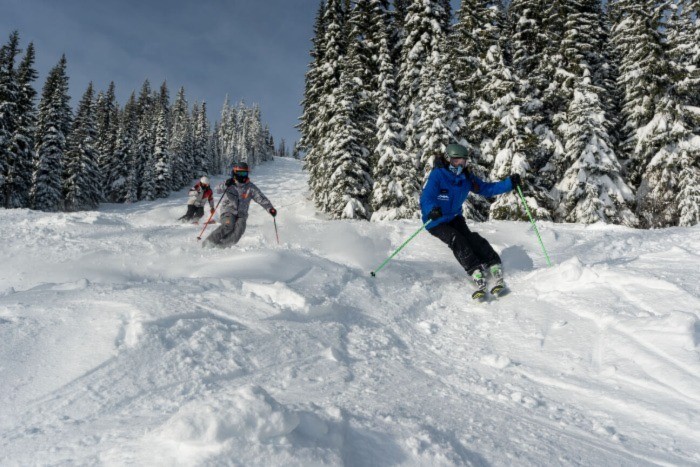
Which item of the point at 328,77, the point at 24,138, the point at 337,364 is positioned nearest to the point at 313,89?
the point at 328,77

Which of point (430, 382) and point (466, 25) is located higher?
point (466, 25)

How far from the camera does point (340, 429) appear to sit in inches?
83.7

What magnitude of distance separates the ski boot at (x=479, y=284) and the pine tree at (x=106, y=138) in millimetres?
52805

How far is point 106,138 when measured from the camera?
54531 millimetres

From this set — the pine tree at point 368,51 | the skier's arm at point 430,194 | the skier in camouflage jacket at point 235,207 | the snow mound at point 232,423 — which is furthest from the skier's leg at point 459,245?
the pine tree at point 368,51

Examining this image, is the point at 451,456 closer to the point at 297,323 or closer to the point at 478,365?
the point at 478,365

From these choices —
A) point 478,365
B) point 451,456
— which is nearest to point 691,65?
point 478,365

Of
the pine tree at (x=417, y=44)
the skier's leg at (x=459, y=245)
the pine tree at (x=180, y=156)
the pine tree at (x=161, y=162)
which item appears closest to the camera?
A: the skier's leg at (x=459, y=245)

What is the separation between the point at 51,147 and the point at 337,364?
1711 inches

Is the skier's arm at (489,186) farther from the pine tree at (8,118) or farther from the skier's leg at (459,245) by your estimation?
the pine tree at (8,118)

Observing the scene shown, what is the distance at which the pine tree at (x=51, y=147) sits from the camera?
35500 mm

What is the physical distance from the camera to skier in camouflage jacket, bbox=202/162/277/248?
8430 mm

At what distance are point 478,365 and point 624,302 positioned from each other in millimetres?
1853

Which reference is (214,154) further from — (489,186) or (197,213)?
(489,186)
